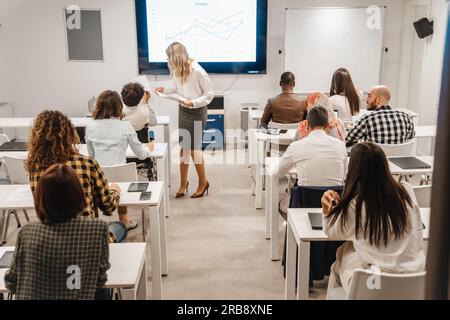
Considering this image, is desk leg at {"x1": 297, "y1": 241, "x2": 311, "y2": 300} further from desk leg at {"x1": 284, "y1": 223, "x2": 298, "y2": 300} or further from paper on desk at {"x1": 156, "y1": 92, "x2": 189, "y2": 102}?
paper on desk at {"x1": 156, "y1": 92, "x2": 189, "y2": 102}

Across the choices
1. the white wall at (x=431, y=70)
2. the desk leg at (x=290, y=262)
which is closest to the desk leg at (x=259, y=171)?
the desk leg at (x=290, y=262)

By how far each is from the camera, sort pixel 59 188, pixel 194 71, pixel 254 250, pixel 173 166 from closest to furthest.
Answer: pixel 59 188 → pixel 254 250 → pixel 194 71 → pixel 173 166

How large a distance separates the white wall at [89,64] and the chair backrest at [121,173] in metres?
4.21

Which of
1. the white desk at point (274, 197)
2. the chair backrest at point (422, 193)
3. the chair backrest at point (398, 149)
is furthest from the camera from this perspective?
the chair backrest at point (398, 149)

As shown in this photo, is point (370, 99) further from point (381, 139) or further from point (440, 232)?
point (440, 232)

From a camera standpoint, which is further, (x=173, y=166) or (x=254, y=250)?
(x=173, y=166)

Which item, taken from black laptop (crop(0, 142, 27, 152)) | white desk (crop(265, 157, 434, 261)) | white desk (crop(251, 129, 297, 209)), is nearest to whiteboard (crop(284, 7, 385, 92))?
white desk (crop(251, 129, 297, 209))

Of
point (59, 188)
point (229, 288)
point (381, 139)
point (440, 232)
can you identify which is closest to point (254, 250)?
point (229, 288)

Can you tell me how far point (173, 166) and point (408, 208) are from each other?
15.8ft

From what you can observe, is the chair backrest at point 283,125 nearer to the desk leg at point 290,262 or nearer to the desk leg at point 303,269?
the desk leg at point 290,262

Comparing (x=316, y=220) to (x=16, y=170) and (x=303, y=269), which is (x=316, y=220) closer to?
(x=303, y=269)

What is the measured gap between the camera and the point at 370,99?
4.32 metres

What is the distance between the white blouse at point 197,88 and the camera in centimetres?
503

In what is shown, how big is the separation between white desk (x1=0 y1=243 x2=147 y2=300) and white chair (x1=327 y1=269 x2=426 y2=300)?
3.12ft
